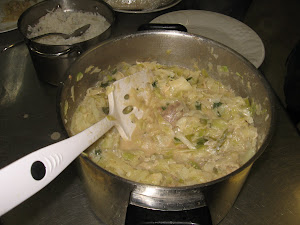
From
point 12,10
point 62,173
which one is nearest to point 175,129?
point 62,173

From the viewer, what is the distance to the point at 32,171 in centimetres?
80

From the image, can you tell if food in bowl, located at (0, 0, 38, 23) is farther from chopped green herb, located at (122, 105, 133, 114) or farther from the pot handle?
chopped green herb, located at (122, 105, 133, 114)

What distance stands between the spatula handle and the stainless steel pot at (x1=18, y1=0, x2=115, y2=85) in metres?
0.91

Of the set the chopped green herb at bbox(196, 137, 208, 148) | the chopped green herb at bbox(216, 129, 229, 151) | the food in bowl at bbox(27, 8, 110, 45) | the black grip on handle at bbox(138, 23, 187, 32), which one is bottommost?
the chopped green herb at bbox(196, 137, 208, 148)

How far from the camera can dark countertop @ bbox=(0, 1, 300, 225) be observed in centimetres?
145

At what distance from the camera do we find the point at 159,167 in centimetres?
133

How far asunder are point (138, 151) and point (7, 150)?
0.81 meters

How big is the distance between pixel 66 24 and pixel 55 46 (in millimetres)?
494

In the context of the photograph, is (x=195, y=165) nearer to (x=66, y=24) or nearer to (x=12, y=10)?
(x=66, y=24)

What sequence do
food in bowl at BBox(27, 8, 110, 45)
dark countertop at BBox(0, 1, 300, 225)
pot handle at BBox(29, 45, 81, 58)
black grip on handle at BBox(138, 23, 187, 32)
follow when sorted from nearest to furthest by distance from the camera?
dark countertop at BBox(0, 1, 300, 225) < black grip on handle at BBox(138, 23, 187, 32) < pot handle at BBox(29, 45, 81, 58) < food in bowl at BBox(27, 8, 110, 45)

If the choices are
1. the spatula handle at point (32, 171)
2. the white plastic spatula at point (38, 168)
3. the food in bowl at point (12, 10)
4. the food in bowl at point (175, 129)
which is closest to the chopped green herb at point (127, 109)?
the food in bowl at point (175, 129)

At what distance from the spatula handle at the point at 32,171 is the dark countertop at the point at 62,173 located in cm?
11

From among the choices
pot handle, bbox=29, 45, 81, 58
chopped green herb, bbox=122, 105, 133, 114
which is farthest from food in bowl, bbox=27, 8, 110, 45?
chopped green herb, bbox=122, 105, 133, 114

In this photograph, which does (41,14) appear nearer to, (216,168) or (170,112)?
(170,112)
